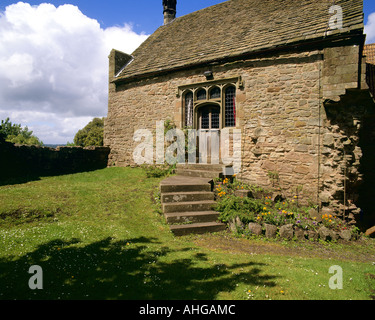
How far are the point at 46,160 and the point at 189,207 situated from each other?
8.99 m

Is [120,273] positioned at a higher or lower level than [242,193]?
lower

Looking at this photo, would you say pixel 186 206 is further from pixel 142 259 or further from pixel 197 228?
pixel 142 259

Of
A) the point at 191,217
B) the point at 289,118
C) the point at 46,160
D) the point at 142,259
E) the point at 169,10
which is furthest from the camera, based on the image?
the point at 169,10

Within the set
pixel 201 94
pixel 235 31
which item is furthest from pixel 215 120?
pixel 235 31

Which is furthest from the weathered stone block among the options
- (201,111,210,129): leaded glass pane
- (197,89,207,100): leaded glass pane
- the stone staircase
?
(197,89,207,100): leaded glass pane

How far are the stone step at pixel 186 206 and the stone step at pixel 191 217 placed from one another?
0.61 ft

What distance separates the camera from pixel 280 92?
876 cm

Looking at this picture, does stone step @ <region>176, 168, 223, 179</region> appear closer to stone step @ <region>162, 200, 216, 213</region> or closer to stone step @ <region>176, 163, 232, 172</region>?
stone step @ <region>176, 163, 232, 172</region>

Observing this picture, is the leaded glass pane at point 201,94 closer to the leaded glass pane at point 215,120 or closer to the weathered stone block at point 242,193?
the leaded glass pane at point 215,120

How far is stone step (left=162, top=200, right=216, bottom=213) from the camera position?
695cm

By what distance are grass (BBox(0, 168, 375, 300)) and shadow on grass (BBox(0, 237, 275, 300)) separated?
0.05 ft

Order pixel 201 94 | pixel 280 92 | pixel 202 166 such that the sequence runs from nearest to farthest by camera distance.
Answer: pixel 280 92
pixel 202 166
pixel 201 94

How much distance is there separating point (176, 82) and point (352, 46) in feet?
23.8

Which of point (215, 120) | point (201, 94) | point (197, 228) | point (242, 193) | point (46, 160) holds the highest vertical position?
point (201, 94)
